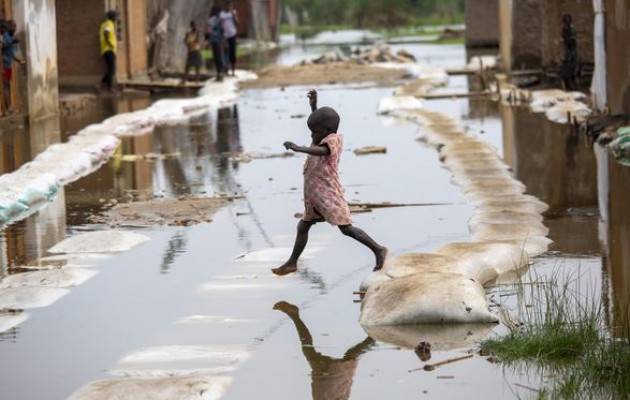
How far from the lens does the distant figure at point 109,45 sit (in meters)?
26.5

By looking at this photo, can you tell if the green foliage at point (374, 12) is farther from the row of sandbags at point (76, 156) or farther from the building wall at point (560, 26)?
the row of sandbags at point (76, 156)

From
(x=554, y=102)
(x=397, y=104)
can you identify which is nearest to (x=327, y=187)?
(x=554, y=102)

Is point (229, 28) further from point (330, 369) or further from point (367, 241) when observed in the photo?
point (330, 369)

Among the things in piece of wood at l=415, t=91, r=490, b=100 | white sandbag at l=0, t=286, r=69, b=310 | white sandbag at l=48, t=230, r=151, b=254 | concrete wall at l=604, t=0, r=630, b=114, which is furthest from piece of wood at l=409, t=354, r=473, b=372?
piece of wood at l=415, t=91, r=490, b=100

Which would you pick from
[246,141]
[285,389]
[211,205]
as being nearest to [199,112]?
[246,141]

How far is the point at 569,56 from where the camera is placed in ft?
75.2

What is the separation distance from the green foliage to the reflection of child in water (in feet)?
202

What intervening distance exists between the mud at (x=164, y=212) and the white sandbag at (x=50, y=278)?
85.5 inches

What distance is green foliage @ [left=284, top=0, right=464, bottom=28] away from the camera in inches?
2712

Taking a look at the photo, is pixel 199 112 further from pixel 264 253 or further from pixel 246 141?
pixel 264 253

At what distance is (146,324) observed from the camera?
7848mm

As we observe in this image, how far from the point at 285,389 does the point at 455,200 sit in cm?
609

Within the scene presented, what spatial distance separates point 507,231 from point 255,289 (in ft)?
7.82

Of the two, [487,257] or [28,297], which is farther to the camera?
→ [487,257]
